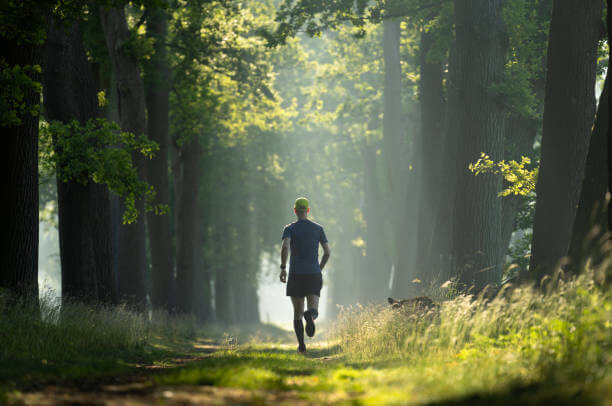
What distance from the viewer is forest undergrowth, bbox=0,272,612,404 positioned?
588 centimetres

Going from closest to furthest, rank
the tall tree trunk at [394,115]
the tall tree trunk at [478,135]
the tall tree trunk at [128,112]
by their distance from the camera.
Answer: the tall tree trunk at [478,135] → the tall tree trunk at [128,112] → the tall tree trunk at [394,115]

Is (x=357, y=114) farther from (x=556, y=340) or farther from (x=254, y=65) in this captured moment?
(x=556, y=340)

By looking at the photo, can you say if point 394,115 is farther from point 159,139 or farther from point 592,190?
point 592,190

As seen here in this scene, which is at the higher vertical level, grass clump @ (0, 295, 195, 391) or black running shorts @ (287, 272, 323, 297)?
black running shorts @ (287, 272, 323, 297)

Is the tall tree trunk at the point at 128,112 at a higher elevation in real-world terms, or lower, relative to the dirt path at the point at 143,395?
higher

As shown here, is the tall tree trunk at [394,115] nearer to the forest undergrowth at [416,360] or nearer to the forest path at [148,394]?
the forest undergrowth at [416,360]

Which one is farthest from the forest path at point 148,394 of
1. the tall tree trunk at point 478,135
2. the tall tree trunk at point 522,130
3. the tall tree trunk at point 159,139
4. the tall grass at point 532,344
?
the tall tree trunk at point 159,139

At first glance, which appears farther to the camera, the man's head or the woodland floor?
the man's head

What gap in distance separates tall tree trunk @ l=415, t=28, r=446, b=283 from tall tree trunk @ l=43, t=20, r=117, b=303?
10.4m

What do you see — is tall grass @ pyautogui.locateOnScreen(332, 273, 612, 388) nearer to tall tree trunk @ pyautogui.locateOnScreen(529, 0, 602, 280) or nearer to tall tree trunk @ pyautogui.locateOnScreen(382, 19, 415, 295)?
tall tree trunk @ pyautogui.locateOnScreen(529, 0, 602, 280)

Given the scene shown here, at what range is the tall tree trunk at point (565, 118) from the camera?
1221 cm

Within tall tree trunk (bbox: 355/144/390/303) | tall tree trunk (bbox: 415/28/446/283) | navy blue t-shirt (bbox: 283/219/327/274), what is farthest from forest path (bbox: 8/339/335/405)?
tall tree trunk (bbox: 355/144/390/303)

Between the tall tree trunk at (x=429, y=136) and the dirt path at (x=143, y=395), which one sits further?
the tall tree trunk at (x=429, y=136)

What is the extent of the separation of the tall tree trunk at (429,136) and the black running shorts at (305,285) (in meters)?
10.9
